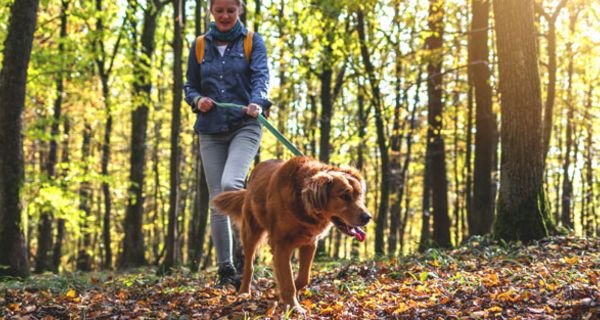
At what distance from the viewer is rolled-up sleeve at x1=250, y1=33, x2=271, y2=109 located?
515 cm

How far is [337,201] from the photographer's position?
4.07m

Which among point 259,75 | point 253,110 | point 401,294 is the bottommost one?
point 401,294

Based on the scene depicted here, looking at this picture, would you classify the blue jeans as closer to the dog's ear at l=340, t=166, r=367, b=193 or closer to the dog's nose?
the dog's ear at l=340, t=166, r=367, b=193

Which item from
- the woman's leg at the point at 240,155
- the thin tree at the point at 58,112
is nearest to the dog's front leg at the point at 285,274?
the woman's leg at the point at 240,155

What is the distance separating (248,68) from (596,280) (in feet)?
11.9

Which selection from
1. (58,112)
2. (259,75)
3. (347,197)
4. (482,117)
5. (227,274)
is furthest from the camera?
(58,112)

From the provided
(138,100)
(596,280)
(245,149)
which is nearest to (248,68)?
(245,149)

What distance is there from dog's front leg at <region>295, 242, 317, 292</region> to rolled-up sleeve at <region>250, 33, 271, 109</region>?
1.50 m

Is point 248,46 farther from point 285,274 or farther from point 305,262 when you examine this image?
point 285,274

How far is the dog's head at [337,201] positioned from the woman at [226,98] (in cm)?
129

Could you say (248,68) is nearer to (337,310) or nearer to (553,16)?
(337,310)

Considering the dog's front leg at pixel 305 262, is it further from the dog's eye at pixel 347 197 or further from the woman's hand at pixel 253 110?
the woman's hand at pixel 253 110

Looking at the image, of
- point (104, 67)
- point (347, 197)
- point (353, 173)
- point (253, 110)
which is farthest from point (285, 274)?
point (104, 67)

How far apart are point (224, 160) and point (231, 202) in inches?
23.0
